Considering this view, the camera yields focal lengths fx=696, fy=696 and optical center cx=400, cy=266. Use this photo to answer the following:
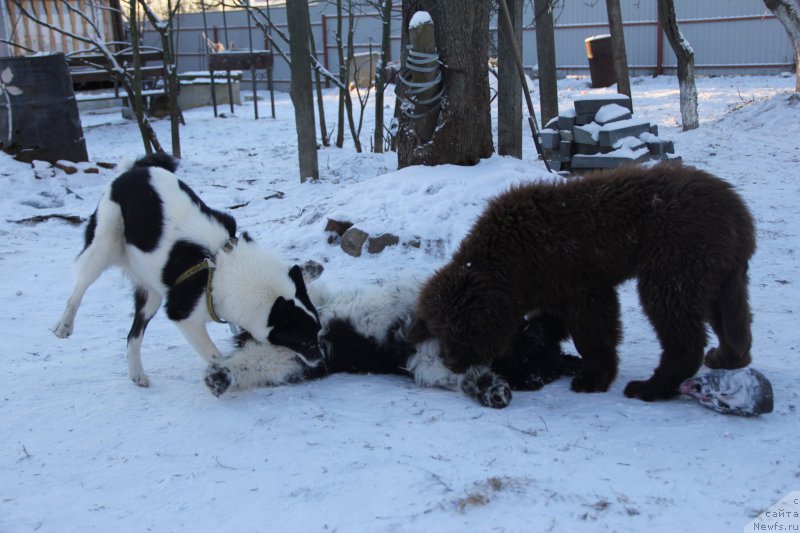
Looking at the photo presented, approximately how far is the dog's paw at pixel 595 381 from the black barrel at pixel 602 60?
1829 cm

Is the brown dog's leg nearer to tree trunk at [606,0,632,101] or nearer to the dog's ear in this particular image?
the dog's ear

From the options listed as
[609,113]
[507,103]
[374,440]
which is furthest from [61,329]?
[609,113]

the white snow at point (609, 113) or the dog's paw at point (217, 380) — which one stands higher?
the white snow at point (609, 113)

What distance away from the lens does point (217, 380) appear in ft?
13.7

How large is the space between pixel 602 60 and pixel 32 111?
15.6 metres

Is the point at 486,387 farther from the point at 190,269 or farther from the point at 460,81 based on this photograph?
the point at 460,81

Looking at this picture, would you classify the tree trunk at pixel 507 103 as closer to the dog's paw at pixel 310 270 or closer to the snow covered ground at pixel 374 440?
the snow covered ground at pixel 374 440

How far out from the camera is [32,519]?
301 cm

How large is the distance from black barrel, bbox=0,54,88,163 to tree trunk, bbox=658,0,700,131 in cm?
1145

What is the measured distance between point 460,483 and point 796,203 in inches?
273

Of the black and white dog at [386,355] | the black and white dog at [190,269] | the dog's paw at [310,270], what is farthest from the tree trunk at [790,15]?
the black and white dog at [190,269]

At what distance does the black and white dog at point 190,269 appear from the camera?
4.20 meters

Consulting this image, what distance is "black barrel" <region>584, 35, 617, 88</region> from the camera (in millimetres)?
20625

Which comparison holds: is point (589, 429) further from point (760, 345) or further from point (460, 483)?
point (760, 345)
